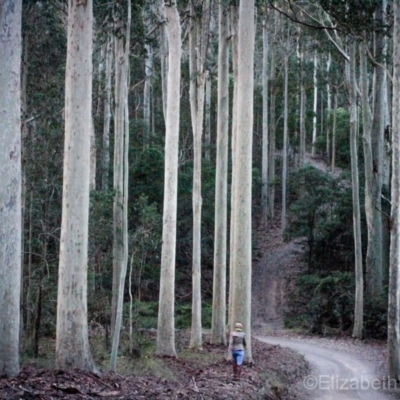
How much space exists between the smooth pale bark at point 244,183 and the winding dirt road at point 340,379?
1.81m

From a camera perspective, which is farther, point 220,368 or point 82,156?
point 220,368

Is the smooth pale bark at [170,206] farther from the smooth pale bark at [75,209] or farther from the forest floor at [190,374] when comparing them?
the smooth pale bark at [75,209]

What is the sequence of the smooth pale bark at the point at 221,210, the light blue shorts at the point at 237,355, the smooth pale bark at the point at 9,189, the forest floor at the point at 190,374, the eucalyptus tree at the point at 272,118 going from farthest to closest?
the eucalyptus tree at the point at 272,118, the smooth pale bark at the point at 221,210, the light blue shorts at the point at 237,355, the smooth pale bark at the point at 9,189, the forest floor at the point at 190,374

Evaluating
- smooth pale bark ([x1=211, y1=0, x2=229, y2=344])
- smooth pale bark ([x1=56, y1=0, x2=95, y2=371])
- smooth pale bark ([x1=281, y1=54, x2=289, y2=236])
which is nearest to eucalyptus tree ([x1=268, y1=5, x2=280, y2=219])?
smooth pale bark ([x1=281, y1=54, x2=289, y2=236])

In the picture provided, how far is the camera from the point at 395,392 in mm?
12930

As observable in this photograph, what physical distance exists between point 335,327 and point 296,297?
5.49 metres

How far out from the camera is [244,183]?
13109mm

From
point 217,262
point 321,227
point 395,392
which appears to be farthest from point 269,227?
point 395,392

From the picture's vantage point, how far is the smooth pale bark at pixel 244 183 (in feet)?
42.4

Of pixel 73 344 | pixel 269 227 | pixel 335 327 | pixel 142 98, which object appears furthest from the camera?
pixel 142 98

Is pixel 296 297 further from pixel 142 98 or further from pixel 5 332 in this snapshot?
pixel 5 332

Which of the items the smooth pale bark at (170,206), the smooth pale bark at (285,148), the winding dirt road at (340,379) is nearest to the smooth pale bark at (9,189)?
the winding dirt road at (340,379)

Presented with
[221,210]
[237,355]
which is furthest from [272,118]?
[237,355]

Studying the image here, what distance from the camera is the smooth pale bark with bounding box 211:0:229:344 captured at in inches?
695
